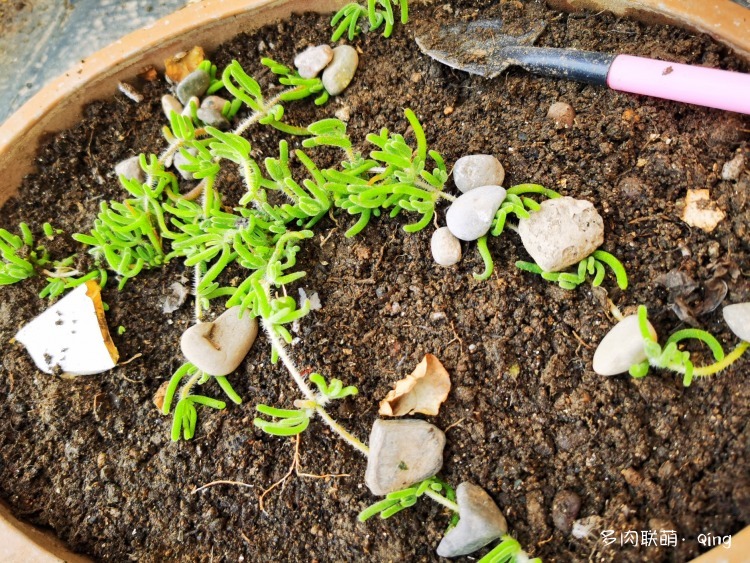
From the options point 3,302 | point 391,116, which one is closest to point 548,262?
point 391,116

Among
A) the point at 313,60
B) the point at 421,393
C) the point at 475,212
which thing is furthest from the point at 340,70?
the point at 421,393

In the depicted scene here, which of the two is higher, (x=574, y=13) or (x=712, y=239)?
(x=574, y=13)

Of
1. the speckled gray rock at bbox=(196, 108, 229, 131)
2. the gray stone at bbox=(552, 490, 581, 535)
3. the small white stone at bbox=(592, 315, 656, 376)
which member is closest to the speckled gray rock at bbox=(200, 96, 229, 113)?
the speckled gray rock at bbox=(196, 108, 229, 131)

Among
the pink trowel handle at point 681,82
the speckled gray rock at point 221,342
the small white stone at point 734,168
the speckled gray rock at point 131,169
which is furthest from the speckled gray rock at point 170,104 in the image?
the small white stone at point 734,168

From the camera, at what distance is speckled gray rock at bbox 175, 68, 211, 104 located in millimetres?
1414

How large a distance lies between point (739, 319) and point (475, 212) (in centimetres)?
46

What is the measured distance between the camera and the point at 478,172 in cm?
115

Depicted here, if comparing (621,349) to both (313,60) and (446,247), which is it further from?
(313,60)

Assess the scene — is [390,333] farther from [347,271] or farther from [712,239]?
[712,239]

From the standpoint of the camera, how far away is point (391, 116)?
133cm

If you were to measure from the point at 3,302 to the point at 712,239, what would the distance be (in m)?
1.43

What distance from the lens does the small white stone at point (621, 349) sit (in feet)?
3.23

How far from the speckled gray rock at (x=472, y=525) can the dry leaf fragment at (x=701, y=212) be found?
605 millimetres

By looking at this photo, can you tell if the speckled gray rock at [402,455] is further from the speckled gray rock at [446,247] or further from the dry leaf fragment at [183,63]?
the dry leaf fragment at [183,63]
